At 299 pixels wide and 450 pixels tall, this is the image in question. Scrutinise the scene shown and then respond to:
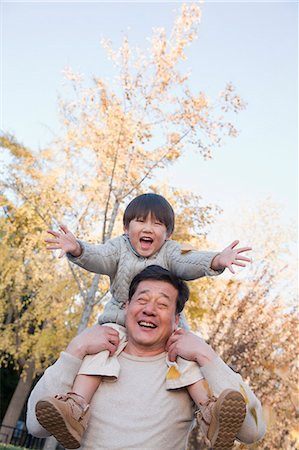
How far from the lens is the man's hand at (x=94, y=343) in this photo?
2.18 metres

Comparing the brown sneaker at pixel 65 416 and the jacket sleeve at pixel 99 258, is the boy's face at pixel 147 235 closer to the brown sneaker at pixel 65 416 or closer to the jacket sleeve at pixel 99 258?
the jacket sleeve at pixel 99 258

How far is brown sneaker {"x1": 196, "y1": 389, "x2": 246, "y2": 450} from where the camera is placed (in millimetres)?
1810

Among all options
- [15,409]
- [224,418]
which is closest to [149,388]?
[224,418]

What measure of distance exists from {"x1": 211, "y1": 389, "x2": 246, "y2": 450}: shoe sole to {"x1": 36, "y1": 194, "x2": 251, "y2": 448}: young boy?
68mm

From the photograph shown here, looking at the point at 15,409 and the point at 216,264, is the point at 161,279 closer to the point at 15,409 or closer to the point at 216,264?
the point at 216,264

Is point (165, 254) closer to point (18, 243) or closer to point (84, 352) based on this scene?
point (84, 352)

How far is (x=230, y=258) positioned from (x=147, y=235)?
19.3 inches

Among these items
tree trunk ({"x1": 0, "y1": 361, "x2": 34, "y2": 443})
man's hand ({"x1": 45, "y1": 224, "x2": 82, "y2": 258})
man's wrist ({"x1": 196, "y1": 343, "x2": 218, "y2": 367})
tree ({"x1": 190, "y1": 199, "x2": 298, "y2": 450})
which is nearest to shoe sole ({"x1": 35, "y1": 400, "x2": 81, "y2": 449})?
man's wrist ({"x1": 196, "y1": 343, "x2": 218, "y2": 367})

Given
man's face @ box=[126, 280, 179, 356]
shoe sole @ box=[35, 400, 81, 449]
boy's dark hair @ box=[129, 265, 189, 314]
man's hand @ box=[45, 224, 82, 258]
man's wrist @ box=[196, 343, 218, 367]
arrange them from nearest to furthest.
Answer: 1. shoe sole @ box=[35, 400, 81, 449]
2. man's wrist @ box=[196, 343, 218, 367]
3. man's face @ box=[126, 280, 179, 356]
4. boy's dark hair @ box=[129, 265, 189, 314]
5. man's hand @ box=[45, 224, 82, 258]

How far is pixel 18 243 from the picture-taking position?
13.9m

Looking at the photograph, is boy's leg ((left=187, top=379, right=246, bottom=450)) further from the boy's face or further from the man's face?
the boy's face

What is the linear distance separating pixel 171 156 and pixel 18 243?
6374mm

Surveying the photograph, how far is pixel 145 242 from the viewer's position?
108 inches

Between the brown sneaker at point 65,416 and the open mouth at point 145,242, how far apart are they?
948 mm
